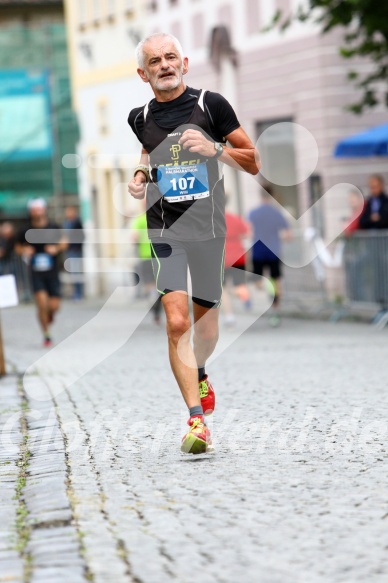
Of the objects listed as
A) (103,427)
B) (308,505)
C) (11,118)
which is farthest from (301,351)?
(11,118)

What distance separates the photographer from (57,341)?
65.6 feet

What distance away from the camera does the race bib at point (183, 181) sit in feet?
24.9

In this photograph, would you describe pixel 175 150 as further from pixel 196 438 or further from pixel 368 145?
pixel 368 145

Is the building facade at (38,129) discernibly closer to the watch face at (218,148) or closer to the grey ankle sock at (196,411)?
the watch face at (218,148)

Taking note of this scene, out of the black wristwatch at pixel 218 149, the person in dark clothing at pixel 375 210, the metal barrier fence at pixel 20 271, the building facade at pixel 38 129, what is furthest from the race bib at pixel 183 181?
the building facade at pixel 38 129

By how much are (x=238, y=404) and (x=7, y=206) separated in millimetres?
35519

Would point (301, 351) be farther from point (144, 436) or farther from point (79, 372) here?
point (144, 436)

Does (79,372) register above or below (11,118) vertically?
below

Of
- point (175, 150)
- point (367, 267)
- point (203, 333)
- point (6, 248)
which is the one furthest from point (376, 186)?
point (6, 248)

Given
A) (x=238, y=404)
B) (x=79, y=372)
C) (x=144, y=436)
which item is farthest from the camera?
(x=79, y=372)

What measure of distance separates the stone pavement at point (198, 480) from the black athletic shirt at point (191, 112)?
5.18 ft

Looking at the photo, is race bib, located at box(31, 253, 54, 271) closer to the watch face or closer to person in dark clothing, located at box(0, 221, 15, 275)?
the watch face

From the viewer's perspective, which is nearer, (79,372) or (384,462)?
(384,462)

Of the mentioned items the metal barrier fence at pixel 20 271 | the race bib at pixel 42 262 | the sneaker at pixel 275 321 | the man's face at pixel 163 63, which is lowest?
the metal barrier fence at pixel 20 271
